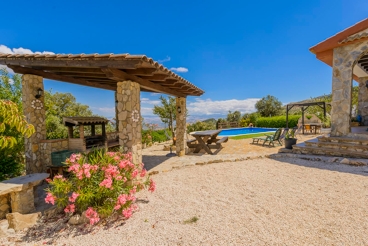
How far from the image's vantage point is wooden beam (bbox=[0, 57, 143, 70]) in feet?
12.4

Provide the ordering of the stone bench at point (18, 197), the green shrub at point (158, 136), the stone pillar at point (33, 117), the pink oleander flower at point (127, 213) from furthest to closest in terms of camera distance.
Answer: the green shrub at point (158, 136) → the stone pillar at point (33, 117) → the stone bench at point (18, 197) → the pink oleander flower at point (127, 213)

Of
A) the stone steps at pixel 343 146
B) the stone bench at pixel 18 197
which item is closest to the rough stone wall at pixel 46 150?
the stone bench at pixel 18 197

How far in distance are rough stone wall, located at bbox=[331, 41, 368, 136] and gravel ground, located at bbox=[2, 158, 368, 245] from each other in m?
2.45

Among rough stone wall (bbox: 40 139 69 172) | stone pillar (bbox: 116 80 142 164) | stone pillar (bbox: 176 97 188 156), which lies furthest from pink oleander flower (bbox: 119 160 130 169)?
stone pillar (bbox: 176 97 188 156)

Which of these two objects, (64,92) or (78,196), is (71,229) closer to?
(78,196)

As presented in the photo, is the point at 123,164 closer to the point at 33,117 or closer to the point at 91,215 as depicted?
the point at 91,215

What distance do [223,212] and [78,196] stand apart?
2446 millimetres

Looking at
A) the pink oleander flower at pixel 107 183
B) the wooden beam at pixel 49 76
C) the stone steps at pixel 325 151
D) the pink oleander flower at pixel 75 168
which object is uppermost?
the wooden beam at pixel 49 76

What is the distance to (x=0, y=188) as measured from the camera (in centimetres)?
324

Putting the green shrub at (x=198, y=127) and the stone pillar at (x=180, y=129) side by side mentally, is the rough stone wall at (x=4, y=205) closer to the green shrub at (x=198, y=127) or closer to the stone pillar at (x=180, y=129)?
the stone pillar at (x=180, y=129)

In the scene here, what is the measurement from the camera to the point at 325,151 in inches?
248

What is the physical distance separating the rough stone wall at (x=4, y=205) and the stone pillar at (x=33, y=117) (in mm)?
2264

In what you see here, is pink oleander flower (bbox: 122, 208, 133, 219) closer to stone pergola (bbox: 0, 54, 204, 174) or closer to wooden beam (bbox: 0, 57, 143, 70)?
stone pergola (bbox: 0, 54, 204, 174)

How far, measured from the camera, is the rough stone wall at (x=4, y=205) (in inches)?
136
